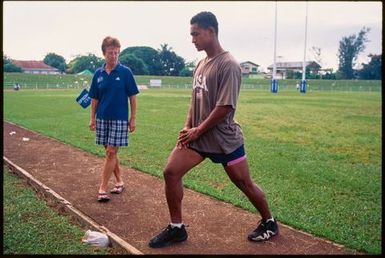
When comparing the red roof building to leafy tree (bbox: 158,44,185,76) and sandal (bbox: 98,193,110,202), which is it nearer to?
leafy tree (bbox: 158,44,185,76)

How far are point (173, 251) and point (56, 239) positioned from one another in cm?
121

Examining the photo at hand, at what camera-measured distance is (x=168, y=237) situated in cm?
389

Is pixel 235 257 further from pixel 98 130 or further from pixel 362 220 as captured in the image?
pixel 98 130

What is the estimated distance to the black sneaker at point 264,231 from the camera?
400cm

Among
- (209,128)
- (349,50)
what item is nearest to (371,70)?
(349,50)

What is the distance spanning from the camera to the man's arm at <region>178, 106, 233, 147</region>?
3.60 metres

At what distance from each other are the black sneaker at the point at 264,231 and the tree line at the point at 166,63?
4540cm

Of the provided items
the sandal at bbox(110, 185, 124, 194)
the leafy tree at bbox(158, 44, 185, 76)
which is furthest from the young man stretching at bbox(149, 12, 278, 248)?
the leafy tree at bbox(158, 44, 185, 76)

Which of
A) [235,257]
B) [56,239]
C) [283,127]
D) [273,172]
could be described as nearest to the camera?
[235,257]

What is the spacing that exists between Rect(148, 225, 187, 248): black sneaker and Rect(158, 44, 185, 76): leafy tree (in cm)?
7241

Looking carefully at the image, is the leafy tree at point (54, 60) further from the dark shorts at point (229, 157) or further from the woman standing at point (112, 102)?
the dark shorts at point (229, 157)

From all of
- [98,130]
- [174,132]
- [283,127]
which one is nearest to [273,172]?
[98,130]

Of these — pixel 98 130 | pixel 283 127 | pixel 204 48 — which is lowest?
pixel 283 127

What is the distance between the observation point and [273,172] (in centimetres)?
714
